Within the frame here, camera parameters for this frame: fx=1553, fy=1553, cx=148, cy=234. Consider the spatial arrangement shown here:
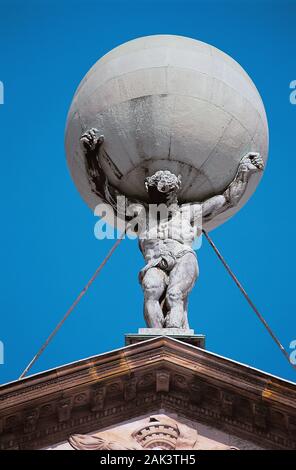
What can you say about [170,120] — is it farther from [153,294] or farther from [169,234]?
[153,294]

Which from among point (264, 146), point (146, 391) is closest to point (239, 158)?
point (264, 146)

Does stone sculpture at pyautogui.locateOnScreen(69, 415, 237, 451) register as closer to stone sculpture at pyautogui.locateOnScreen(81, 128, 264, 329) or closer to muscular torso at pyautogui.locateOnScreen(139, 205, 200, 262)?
stone sculpture at pyautogui.locateOnScreen(81, 128, 264, 329)

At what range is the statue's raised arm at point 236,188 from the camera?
30.3 metres

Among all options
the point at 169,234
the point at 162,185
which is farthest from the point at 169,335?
the point at 162,185

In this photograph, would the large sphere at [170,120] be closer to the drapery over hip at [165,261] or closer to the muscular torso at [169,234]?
the muscular torso at [169,234]

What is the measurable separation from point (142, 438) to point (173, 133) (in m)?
7.51

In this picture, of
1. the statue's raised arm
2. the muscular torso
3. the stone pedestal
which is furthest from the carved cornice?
the statue's raised arm

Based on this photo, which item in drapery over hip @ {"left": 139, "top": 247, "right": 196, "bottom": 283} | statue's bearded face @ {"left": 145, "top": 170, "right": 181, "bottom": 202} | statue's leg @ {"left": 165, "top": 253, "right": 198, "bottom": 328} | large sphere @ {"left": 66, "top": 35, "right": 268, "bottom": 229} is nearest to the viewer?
statue's leg @ {"left": 165, "top": 253, "right": 198, "bottom": 328}

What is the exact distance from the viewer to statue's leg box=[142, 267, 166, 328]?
27719 millimetres

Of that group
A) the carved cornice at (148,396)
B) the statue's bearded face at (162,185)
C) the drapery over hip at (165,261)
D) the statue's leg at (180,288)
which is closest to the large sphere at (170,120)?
the statue's bearded face at (162,185)

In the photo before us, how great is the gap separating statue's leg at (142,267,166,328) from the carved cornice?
107 inches

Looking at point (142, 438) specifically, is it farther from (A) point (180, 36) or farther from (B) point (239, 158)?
(A) point (180, 36)

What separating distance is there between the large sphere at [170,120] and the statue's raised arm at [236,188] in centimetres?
13
